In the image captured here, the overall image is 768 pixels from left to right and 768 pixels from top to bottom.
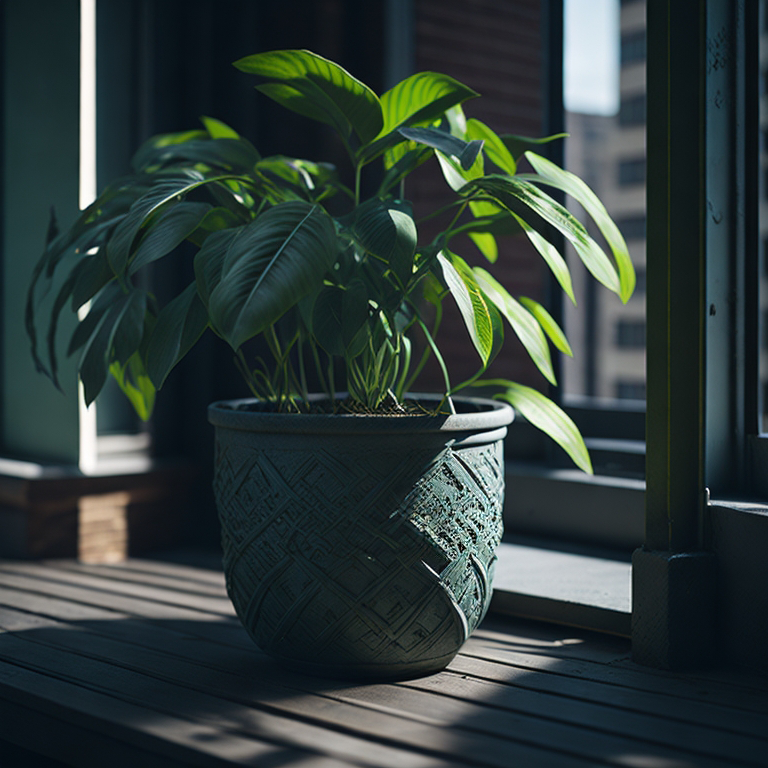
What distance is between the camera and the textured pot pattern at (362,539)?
1366 millimetres

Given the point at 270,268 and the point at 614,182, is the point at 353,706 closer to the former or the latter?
the point at 270,268

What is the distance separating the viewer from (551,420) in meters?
1.54

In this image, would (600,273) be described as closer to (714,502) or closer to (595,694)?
(714,502)

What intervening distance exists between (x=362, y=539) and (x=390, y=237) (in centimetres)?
44

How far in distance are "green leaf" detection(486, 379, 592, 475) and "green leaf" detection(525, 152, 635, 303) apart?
0.73ft

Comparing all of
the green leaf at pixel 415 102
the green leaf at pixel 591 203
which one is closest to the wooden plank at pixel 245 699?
the green leaf at pixel 591 203

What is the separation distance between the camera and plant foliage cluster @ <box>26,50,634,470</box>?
1277 millimetres

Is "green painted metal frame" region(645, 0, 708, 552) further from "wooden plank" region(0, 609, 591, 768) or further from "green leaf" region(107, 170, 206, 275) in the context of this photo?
"green leaf" region(107, 170, 206, 275)

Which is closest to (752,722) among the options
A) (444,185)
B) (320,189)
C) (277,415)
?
(277,415)

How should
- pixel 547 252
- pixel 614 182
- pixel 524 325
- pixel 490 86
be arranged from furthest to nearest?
pixel 614 182
pixel 490 86
pixel 524 325
pixel 547 252

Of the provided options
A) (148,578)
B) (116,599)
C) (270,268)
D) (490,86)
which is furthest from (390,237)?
(490,86)

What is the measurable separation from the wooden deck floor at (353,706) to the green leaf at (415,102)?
2.77 feet

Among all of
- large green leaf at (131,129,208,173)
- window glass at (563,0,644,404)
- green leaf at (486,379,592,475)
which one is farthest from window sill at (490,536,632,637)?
window glass at (563,0,644,404)

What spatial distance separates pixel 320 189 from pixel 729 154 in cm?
78
